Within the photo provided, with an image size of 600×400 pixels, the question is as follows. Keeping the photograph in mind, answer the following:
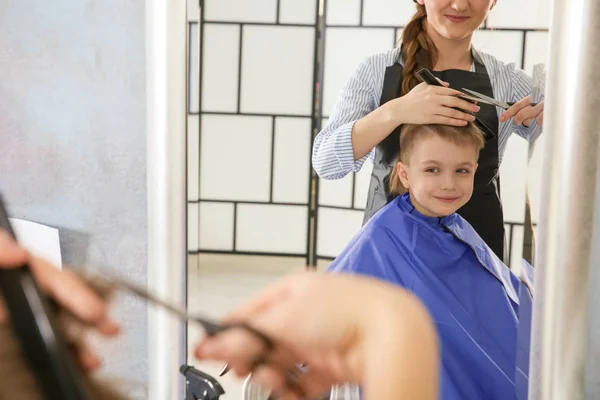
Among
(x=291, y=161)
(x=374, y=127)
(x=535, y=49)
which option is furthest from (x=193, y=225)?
(x=535, y=49)

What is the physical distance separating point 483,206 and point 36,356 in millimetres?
817

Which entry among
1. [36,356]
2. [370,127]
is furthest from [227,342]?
[370,127]

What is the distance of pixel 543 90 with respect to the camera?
883 millimetres

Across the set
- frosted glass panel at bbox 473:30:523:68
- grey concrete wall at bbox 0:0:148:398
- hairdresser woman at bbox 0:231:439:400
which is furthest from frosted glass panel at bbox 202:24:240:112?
hairdresser woman at bbox 0:231:439:400

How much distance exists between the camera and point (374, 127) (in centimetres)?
96

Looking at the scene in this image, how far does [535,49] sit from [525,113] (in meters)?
0.08

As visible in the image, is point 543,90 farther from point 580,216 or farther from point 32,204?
point 32,204

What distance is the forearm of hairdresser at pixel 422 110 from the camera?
3.10ft

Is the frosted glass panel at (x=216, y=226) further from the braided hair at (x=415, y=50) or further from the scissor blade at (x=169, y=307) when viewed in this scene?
the scissor blade at (x=169, y=307)

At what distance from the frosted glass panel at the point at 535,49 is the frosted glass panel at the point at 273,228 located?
37cm

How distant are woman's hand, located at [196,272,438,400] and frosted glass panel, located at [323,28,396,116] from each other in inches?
26.7

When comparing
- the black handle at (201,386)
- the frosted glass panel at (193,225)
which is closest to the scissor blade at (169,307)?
the black handle at (201,386)

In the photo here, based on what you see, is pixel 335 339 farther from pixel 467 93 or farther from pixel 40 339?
pixel 467 93

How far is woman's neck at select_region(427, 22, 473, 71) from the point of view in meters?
0.94
